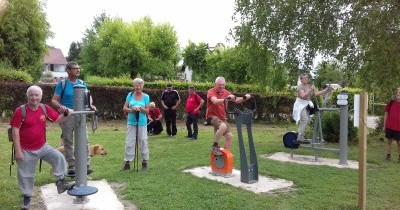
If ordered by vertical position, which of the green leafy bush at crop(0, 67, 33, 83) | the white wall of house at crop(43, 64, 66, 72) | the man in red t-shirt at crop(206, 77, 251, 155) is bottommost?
the man in red t-shirt at crop(206, 77, 251, 155)

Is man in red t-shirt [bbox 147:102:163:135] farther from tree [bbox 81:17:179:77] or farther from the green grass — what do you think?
tree [bbox 81:17:179:77]

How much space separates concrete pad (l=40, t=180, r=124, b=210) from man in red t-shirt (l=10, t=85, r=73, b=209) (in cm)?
29

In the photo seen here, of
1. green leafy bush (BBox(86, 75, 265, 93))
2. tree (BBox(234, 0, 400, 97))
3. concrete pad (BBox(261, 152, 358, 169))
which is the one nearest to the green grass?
concrete pad (BBox(261, 152, 358, 169))

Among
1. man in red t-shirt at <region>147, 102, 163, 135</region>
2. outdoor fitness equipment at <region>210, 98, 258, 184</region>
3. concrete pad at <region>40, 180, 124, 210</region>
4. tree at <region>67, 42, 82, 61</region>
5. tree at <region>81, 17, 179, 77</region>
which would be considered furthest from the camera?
tree at <region>67, 42, 82, 61</region>

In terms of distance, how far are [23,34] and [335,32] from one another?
25219 millimetres

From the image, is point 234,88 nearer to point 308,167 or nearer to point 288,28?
point 288,28

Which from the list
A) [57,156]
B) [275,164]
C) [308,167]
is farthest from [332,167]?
[57,156]

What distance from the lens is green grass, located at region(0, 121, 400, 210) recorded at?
6.30 meters

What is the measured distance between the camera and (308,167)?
9.15 m

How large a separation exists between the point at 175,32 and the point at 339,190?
4342cm

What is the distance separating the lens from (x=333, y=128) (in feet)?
45.8

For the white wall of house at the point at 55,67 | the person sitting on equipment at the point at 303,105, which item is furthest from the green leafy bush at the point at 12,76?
the white wall of house at the point at 55,67

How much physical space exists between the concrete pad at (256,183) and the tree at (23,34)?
25.8m

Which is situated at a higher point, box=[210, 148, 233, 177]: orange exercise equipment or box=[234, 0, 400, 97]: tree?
A: box=[234, 0, 400, 97]: tree
